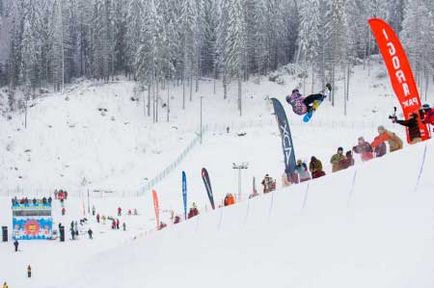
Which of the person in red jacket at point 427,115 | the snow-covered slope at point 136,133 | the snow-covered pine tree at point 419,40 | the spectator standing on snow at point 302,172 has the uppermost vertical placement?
the snow-covered pine tree at point 419,40

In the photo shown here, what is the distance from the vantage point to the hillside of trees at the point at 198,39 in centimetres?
5928

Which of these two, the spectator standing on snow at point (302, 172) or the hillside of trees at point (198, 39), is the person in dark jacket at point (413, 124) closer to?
the spectator standing on snow at point (302, 172)

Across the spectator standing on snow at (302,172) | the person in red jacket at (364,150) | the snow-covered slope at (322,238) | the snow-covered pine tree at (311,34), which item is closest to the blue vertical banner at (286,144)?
the spectator standing on snow at (302,172)

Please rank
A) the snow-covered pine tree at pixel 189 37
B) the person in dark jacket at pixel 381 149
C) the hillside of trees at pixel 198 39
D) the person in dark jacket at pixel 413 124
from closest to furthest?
the person in dark jacket at pixel 413 124, the person in dark jacket at pixel 381 149, the hillside of trees at pixel 198 39, the snow-covered pine tree at pixel 189 37

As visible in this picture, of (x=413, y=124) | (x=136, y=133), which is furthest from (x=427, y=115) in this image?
(x=136, y=133)

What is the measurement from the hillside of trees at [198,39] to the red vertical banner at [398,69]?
1765 inches

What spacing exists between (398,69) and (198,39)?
56.6 metres

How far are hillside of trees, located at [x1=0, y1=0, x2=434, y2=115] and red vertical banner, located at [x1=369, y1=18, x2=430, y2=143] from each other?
44.8 metres

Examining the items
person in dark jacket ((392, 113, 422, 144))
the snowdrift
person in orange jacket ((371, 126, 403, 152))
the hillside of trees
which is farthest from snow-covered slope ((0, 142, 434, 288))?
the hillside of trees

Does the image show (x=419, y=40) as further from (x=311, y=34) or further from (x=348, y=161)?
(x=348, y=161)

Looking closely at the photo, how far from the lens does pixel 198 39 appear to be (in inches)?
2697

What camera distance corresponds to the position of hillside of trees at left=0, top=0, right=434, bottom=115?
5928cm

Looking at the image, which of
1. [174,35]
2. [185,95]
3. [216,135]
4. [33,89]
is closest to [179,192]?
[216,135]

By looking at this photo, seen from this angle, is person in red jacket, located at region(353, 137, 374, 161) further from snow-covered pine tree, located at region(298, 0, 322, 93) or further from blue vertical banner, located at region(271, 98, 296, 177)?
snow-covered pine tree, located at region(298, 0, 322, 93)
